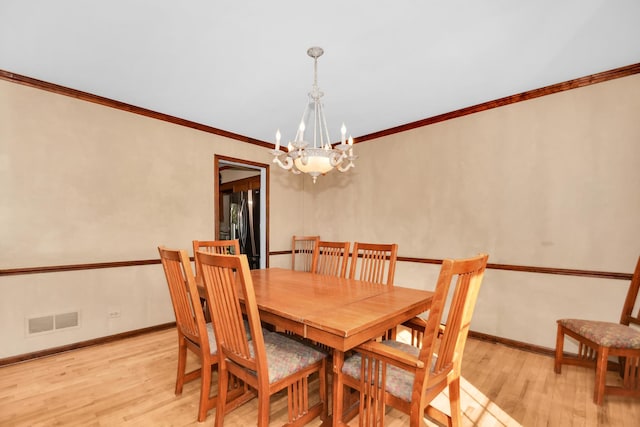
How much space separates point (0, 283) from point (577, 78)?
526 cm

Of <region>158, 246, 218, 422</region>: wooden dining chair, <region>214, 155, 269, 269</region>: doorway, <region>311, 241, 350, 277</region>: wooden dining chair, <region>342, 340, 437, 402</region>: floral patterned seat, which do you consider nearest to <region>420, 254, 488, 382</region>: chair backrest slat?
<region>342, 340, 437, 402</region>: floral patterned seat

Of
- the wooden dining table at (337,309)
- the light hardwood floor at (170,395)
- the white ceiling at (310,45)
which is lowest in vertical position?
the light hardwood floor at (170,395)

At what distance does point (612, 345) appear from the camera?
1.88m

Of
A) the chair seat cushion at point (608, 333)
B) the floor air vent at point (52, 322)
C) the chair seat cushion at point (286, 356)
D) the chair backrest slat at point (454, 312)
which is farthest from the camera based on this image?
the floor air vent at point (52, 322)

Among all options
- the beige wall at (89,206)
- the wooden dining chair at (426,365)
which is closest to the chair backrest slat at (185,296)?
the wooden dining chair at (426,365)

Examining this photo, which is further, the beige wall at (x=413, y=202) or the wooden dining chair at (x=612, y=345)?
the beige wall at (x=413, y=202)

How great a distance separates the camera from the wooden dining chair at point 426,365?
118 centimetres

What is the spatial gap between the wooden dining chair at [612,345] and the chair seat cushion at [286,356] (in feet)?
6.05

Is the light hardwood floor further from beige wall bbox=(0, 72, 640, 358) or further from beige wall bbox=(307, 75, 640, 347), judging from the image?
beige wall bbox=(307, 75, 640, 347)

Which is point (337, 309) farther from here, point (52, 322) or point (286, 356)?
point (52, 322)

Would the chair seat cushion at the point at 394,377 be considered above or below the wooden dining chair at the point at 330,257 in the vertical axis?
below

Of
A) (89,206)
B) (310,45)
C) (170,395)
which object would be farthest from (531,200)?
(89,206)

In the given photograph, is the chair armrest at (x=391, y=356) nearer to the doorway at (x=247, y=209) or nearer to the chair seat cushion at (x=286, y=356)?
the chair seat cushion at (x=286, y=356)

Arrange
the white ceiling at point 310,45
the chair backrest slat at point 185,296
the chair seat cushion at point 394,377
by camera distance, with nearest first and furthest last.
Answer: the chair seat cushion at point 394,377
the chair backrest slat at point 185,296
the white ceiling at point 310,45
